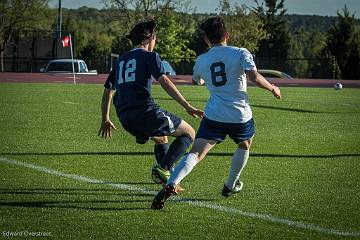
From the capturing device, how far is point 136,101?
26.5ft

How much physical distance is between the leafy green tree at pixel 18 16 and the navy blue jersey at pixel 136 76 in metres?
65.4

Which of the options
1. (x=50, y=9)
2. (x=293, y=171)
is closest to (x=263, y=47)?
(x=50, y=9)

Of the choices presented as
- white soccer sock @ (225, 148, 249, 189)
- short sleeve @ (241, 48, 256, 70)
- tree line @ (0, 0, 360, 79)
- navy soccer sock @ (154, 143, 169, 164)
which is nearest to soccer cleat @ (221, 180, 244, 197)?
white soccer sock @ (225, 148, 249, 189)

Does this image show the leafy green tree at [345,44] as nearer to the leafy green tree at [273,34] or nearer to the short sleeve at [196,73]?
the leafy green tree at [273,34]

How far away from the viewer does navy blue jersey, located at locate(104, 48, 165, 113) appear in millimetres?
7953

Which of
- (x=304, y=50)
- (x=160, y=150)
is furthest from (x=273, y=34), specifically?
(x=160, y=150)

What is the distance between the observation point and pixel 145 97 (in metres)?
8.11

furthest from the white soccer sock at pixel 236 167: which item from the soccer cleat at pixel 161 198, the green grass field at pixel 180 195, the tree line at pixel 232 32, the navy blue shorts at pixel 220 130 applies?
the tree line at pixel 232 32

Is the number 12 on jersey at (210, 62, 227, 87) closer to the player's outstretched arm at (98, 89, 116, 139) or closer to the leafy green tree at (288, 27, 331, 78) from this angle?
the player's outstretched arm at (98, 89, 116, 139)

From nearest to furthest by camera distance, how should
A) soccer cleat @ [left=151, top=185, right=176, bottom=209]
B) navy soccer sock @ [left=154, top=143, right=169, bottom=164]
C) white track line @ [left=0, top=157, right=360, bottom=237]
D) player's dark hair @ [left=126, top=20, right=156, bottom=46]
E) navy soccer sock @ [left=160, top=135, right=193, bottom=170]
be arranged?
1. white track line @ [left=0, top=157, right=360, bottom=237]
2. soccer cleat @ [left=151, top=185, right=176, bottom=209]
3. player's dark hair @ [left=126, top=20, right=156, bottom=46]
4. navy soccer sock @ [left=160, top=135, right=193, bottom=170]
5. navy soccer sock @ [left=154, top=143, right=169, bottom=164]

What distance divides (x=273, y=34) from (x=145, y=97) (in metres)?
78.0

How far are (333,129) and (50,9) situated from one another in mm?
61911

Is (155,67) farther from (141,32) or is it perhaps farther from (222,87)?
(222,87)

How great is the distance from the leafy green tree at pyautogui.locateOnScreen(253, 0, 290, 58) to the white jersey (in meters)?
74.1
